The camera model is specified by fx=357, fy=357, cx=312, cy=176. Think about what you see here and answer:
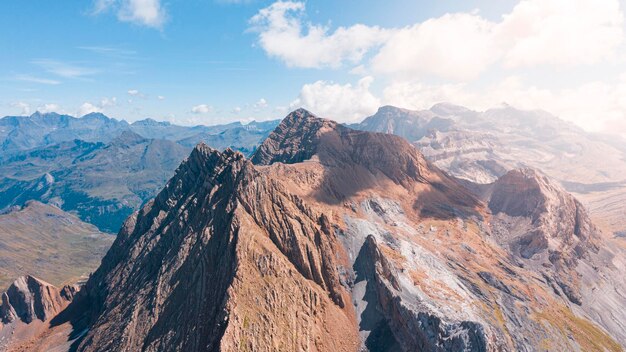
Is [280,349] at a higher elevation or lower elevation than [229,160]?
lower

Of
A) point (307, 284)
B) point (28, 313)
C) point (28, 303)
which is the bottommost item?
point (28, 313)

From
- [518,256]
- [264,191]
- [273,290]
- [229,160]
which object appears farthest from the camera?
[518,256]

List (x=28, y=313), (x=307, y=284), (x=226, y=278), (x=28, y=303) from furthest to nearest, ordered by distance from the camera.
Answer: (x=28, y=303) → (x=28, y=313) → (x=307, y=284) → (x=226, y=278)

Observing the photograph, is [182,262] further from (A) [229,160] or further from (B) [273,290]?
(A) [229,160]

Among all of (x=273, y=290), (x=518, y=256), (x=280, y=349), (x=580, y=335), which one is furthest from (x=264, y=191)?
(x=518, y=256)

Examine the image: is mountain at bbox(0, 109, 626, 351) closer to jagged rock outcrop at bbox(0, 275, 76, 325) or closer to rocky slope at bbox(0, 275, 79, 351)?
rocky slope at bbox(0, 275, 79, 351)

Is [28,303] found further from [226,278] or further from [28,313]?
[226,278]

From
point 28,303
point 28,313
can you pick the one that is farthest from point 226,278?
point 28,303

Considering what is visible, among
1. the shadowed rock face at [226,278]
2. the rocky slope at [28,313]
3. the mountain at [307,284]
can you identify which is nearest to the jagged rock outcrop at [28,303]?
the rocky slope at [28,313]
